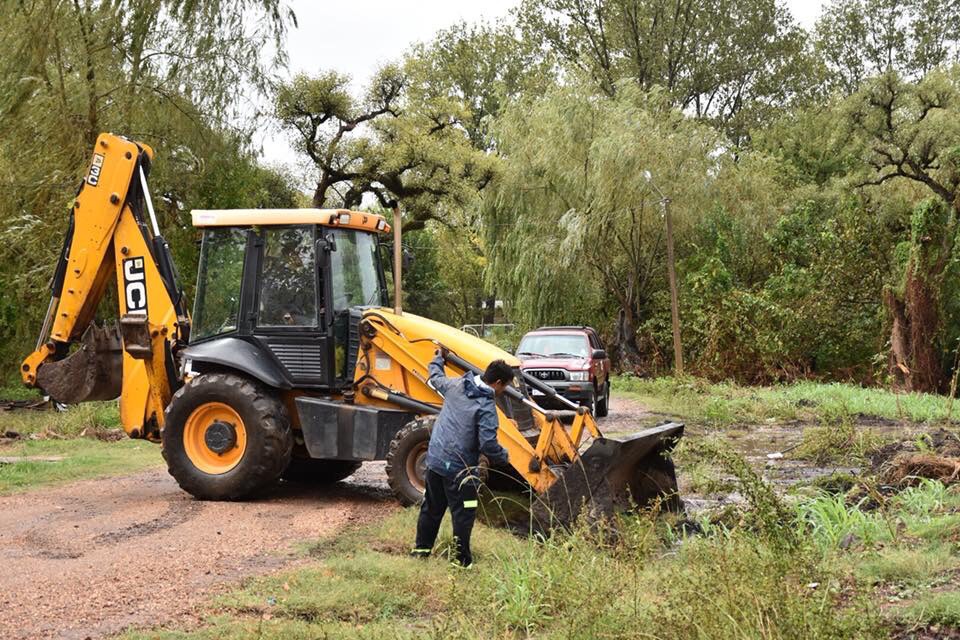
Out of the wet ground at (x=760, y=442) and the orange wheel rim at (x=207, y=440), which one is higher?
the orange wheel rim at (x=207, y=440)

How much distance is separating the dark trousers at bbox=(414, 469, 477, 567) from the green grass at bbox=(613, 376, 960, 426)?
38.6ft

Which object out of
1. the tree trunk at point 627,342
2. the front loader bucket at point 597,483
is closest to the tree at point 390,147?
the tree trunk at point 627,342

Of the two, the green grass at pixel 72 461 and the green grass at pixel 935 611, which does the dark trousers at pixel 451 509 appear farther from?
the green grass at pixel 72 461

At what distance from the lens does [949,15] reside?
5003cm

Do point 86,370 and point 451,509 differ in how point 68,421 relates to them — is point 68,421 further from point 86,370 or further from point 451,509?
point 451,509

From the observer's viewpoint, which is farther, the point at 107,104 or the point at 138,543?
the point at 107,104

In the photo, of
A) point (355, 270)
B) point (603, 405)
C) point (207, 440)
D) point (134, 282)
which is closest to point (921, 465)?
point (355, 270)

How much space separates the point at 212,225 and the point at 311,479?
A: 131 inches

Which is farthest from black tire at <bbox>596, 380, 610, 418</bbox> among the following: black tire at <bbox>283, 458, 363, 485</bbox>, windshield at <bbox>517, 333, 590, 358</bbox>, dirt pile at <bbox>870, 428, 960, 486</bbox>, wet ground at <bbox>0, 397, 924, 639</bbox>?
black tire at <bbox>283, 458, 363, 485</bbox>

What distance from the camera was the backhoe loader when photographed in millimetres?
11055

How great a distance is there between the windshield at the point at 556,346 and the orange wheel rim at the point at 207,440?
1134 centimetres

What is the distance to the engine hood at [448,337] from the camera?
36.5ft

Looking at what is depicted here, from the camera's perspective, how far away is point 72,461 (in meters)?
14.5

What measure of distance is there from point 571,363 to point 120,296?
36.5 ft
